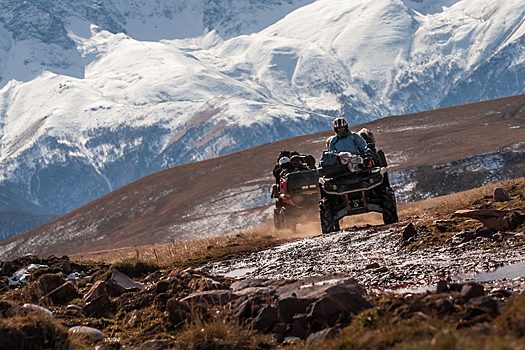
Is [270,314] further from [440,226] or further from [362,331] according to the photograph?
[440,226]

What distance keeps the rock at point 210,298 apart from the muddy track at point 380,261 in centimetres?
157

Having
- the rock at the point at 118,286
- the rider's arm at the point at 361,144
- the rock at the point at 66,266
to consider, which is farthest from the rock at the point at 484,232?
the rock at the point at 66,266

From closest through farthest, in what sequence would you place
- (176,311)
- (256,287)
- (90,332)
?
(176,311) → (90,332) → (256,287)

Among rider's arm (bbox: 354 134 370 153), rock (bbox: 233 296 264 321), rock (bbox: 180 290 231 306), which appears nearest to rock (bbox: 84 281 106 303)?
rock (bbox: 180 290 231 306)

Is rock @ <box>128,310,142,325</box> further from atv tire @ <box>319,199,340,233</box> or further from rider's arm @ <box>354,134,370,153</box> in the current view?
rider's arm @ <box>354,134,370,153</box>

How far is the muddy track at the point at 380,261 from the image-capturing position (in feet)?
21.5

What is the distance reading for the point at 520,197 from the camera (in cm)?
1105

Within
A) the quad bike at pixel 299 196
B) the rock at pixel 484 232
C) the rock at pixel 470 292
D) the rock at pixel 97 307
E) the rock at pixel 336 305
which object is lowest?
the quad bike at pixel 299 196

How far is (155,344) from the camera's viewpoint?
17.1 ft

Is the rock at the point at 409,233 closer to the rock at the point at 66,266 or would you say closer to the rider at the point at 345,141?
the rider at the point at 345,141

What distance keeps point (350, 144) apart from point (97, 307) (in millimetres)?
8804

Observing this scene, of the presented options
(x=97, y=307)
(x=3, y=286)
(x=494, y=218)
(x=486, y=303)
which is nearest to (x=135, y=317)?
(x=97, y=307)

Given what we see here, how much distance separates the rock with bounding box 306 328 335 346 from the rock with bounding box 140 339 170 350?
1361 mm

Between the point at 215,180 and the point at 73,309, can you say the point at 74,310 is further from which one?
the point at 215,180
